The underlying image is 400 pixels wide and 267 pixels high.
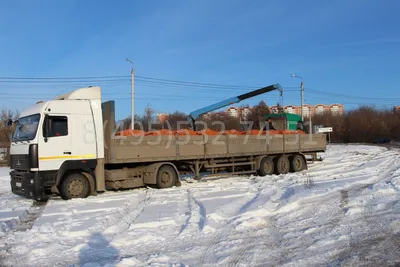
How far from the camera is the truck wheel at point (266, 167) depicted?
16.5 metres

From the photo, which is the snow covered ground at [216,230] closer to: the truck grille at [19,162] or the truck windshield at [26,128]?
the truck grille at [19,162]

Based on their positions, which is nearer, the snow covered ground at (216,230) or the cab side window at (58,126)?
the snow covered ground at (216,230)

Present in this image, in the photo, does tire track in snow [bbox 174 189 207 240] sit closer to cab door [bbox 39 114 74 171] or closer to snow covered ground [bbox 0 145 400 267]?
snow covered ground [bbox 0 145 400 267]

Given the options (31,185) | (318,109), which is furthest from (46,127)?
(318,109)

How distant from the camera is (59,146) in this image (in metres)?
10.6

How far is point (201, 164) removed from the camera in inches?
570

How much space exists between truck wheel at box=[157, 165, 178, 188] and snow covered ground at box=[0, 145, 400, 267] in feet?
7.47

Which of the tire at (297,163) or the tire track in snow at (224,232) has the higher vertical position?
the tire at (297,163)

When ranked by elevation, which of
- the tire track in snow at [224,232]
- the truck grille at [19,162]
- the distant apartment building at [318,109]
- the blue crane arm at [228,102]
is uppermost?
the distant apartment building at [318,109]

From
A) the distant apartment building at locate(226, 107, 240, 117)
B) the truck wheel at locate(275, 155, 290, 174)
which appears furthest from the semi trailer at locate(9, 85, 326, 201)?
the distant apartment building at locate(226, 107, 240, 117)

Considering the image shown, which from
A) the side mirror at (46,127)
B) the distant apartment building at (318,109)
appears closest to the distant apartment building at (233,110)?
the side mirror at (46,127)

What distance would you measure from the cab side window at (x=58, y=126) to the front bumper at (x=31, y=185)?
1.18 metres

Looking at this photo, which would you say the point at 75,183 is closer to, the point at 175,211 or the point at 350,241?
the point at 175,211

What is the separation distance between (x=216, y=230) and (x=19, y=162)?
678 cm
